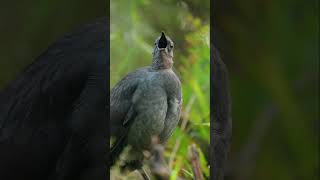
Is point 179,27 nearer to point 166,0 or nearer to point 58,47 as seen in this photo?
point 166,0

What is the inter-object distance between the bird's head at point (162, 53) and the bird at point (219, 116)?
93 mm

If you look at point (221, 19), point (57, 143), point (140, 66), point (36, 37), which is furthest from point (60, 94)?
point (221, 19)

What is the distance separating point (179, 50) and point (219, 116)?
17 centimetres

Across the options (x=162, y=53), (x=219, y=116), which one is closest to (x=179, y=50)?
(x=162, y=53)

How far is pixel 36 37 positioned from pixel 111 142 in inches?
20.1

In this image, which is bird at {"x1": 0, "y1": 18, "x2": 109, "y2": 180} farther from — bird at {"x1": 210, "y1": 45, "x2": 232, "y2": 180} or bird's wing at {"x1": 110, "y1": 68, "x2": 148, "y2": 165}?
bird at {"x1": 210, "y1": 45, "x2": 232, "y2": 180}

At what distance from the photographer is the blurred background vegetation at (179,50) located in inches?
35.5

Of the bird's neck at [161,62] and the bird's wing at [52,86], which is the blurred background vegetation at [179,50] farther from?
the bird's wing at [52,86]

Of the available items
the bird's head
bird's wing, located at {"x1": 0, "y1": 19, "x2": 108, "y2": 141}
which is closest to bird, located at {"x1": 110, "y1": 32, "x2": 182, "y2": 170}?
the bird's head

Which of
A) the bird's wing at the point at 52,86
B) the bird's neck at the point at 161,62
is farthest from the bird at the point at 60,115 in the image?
the bird's neck at the point at 161,62

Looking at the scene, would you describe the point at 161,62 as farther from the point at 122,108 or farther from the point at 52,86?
the point at 52,86

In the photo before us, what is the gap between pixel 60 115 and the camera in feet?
3.41

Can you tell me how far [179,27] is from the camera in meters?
0.92

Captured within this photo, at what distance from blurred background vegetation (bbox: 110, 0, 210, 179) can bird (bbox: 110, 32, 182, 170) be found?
1 cm
